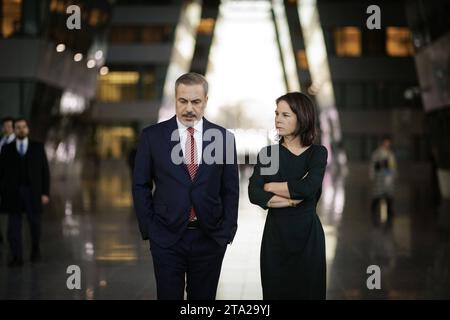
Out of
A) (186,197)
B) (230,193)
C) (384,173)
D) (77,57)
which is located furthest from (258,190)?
(77,57)

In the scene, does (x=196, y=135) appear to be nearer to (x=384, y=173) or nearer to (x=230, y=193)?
(x=230, y=193)

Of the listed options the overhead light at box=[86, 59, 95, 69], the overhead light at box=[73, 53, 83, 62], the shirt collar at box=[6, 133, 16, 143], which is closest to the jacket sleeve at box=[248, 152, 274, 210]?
the shirt collar at box=[6, 133, 16, 143]

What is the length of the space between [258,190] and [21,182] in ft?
25.0

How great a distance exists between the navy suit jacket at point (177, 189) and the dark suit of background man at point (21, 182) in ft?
23.0

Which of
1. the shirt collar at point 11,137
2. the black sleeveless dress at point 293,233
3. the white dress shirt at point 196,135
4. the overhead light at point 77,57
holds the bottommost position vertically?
the black sleeveless dress at point 293,233

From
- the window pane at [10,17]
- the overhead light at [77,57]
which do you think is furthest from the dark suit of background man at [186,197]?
the overhead light at [77,57]

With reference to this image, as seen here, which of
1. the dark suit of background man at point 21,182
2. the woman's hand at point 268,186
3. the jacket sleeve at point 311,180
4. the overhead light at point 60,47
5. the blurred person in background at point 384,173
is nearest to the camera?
the jacket sleeve at point 311,180

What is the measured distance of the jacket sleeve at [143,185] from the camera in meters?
5.89

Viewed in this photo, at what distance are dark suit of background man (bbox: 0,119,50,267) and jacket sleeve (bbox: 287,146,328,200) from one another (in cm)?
754

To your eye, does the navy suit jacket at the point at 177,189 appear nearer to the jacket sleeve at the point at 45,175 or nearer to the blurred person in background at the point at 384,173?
the jacket sleeve at the point at 45,175

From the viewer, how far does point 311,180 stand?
19.4ft

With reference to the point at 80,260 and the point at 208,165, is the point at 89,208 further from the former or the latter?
the point at 208,165
